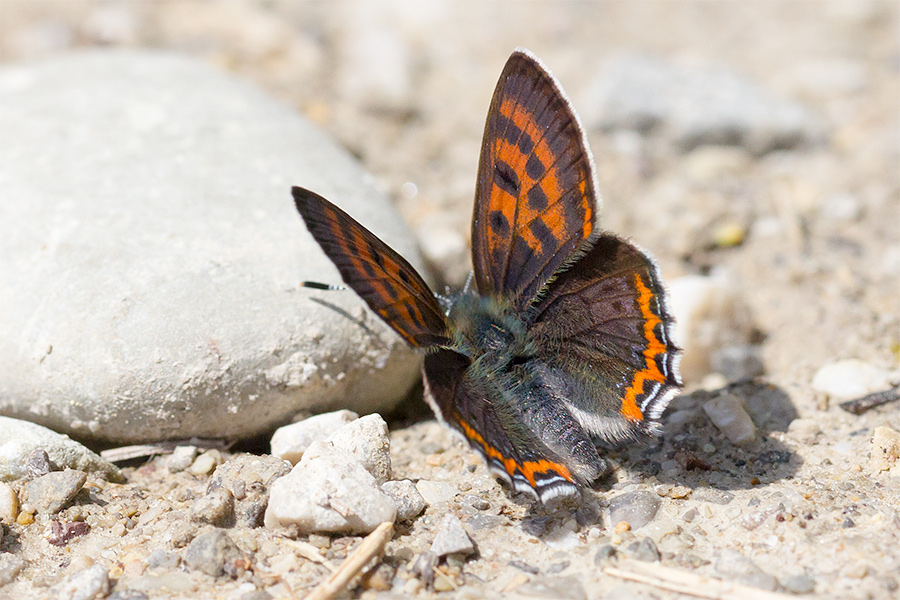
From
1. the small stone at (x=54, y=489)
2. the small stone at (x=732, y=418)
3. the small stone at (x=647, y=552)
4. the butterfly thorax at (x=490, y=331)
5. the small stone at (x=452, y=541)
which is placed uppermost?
the butterfly thorax at (x=490, y=331)

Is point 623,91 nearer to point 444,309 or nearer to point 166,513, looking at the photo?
point 444,309

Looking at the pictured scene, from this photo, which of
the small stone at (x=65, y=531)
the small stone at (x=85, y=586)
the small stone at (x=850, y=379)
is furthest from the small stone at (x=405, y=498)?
the small stone at (x=850, y=379)

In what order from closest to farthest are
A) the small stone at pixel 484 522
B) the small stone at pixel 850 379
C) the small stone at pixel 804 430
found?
1. the small stone at pixel 484 522
2. the small stone at pixel 804 430
3. the small stone at pixel 850 379

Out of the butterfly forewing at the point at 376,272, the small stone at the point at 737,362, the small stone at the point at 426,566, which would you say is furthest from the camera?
the small stone at the point at 737,362

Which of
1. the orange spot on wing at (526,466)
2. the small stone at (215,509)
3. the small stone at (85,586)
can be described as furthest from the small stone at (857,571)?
the small stone at (85,586)

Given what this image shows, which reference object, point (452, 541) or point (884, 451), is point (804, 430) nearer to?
point (884, 451)

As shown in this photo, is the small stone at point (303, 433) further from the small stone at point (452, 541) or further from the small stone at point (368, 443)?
the small stone at point (452, 541)

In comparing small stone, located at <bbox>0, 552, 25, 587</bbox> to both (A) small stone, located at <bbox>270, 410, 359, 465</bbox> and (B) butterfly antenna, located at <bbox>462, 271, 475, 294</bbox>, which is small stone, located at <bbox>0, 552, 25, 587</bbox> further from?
(B) butterfly antenna, located at <bbox>462, 271, 475, 294</bbox>

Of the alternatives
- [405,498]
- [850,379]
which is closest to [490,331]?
[405,498]

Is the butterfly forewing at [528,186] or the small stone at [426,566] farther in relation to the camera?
the butterfly forewing at [528,186]

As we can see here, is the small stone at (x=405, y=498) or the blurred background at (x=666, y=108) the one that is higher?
the blurred background at (x=666, y=108)
